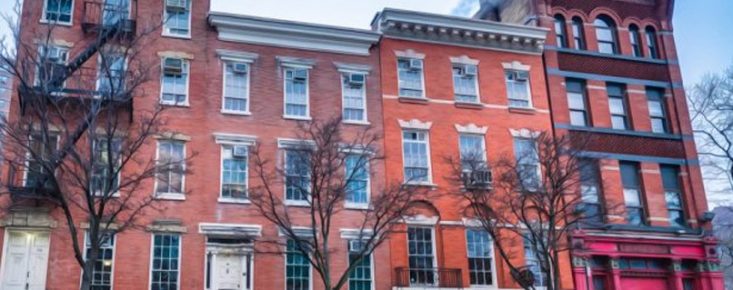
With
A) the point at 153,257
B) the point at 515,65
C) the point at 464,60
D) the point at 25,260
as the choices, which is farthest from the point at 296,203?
the point at 515,65

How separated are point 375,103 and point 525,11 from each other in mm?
8595

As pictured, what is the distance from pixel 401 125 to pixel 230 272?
7.96 meters

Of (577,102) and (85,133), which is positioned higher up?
(577,102)

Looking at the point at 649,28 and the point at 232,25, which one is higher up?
the point at 649,28

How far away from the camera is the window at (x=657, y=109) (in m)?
29.4

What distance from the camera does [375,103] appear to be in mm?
25891

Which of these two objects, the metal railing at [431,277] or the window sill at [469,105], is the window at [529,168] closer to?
the window sill at [469,105]

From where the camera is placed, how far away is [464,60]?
27.6 meters

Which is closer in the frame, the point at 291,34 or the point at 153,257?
the point at 153,257

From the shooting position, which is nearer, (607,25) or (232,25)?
(232,25)

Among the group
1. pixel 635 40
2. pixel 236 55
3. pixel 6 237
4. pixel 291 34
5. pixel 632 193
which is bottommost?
pixel 6 237

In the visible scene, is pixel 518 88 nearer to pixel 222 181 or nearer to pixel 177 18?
pixel 222 181

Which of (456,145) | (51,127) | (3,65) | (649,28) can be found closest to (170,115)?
(51,127)

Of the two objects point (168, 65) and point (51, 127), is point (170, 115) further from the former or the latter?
point (51, 127)
